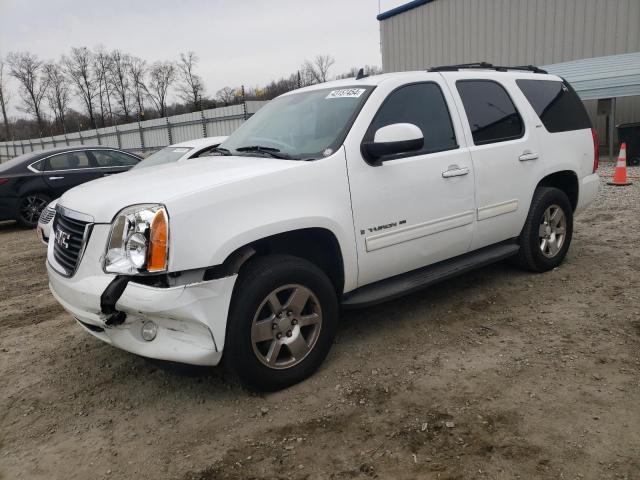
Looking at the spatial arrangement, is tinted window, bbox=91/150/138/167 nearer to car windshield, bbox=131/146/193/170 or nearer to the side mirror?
car windshield, bbox=131/146/193/170

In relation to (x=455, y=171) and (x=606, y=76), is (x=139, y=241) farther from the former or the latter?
(x=606, y=76)

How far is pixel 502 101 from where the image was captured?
14.9 ft

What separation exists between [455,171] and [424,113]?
0.50 meters

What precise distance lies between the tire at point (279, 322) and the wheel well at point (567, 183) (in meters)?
3.04

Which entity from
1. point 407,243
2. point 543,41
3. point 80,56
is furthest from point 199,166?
point 80,56

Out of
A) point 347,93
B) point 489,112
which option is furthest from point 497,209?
point 347,93

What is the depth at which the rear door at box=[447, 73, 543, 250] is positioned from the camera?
4172 millimetres

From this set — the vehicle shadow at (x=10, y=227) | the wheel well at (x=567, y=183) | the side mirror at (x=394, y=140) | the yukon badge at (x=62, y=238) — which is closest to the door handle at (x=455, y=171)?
the side mirror at (x=394, y=140)

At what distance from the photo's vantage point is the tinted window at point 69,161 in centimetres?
1028

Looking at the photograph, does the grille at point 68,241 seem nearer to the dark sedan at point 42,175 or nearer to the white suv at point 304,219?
the white suv at point 304,219

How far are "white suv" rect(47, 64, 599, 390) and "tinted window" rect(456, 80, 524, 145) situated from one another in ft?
0.05

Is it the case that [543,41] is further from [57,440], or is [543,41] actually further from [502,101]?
[57,440]

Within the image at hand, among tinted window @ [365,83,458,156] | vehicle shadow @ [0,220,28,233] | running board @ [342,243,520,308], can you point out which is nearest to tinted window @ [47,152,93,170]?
vehicle shadow @ [0,220,28,233]

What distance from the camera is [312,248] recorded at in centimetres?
343
